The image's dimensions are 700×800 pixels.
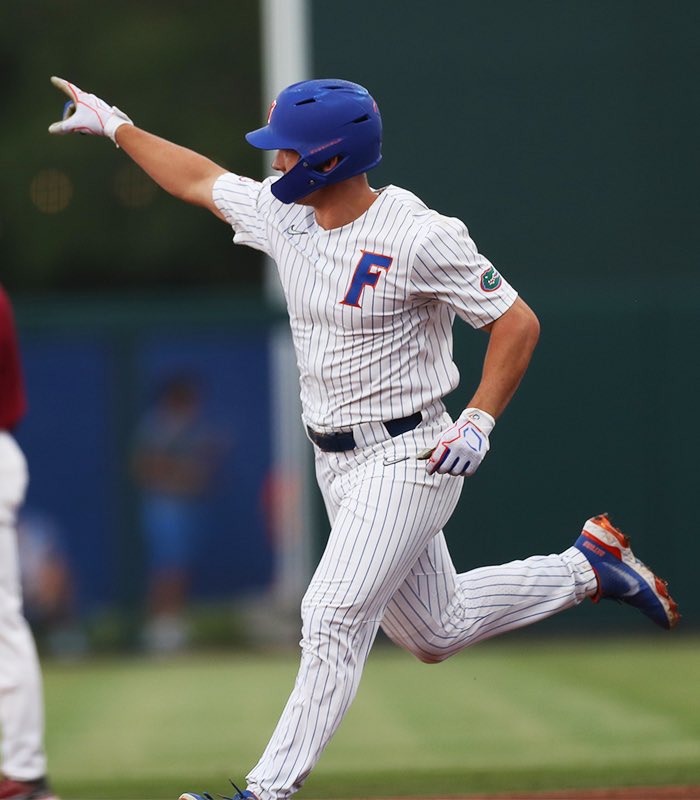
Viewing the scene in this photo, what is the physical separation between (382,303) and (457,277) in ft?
0.76

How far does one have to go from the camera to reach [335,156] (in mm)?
4566

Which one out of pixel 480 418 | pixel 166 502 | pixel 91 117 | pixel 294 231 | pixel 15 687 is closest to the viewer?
pixel 480 418

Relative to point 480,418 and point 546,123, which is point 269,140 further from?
point 546,123

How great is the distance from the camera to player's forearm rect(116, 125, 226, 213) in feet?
16.8

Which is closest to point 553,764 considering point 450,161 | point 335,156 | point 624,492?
point 335,156

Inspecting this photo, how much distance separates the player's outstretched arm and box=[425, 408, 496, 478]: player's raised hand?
1.24 metres

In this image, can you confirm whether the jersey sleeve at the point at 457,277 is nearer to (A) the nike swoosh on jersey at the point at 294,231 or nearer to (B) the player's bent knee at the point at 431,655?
(A) the nike swoosh on jersey at the point at 294,231

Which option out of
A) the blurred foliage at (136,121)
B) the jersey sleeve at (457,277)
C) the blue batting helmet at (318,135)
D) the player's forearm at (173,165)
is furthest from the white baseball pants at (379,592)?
the blurred foliage at (136,121)

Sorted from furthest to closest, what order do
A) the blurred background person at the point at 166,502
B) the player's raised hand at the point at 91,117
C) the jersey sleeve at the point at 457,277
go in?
the blurred background person at the point at 166,502
the player's raised hand at the point at 91,117
the jersey sleeve at the point at 457,277

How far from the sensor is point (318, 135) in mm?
4551

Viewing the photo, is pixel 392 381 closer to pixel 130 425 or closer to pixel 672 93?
pixel 130 425

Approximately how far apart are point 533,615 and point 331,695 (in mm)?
887

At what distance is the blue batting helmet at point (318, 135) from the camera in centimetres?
455

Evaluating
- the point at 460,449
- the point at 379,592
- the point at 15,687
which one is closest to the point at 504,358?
the point at 460,449
